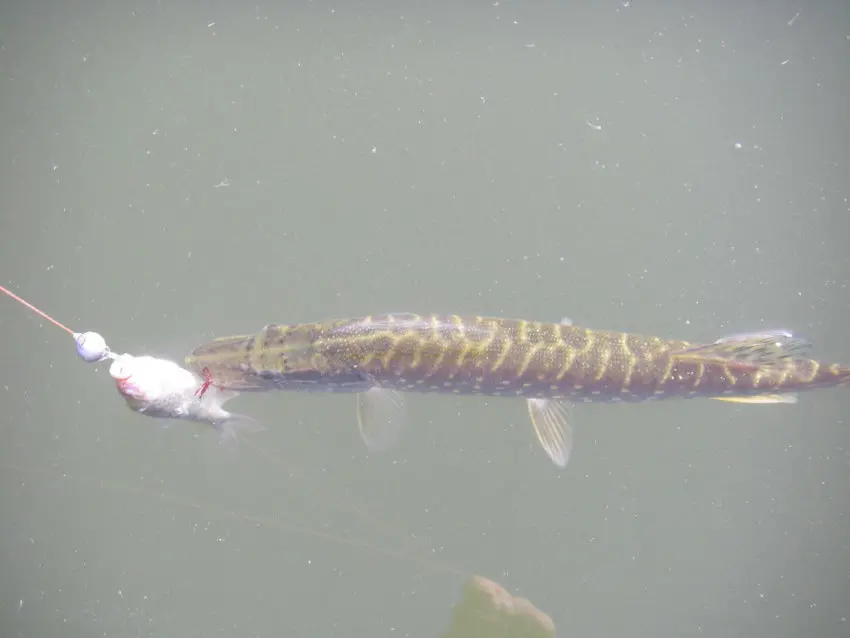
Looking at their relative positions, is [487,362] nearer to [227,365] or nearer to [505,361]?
[505,361]

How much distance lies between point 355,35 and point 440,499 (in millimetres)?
3097

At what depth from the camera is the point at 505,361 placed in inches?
116

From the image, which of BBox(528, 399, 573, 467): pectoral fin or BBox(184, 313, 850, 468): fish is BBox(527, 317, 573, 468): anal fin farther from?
BBox(184, 313, 850, 468): fish

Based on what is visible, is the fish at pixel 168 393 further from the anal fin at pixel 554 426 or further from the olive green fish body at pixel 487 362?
the anal fin at pixel 554 426

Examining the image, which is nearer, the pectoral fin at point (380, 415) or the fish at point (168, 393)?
the fish at point (168, 393)

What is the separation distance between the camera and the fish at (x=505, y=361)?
294cm

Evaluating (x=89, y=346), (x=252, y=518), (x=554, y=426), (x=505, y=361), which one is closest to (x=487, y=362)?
(x=505, y=361)

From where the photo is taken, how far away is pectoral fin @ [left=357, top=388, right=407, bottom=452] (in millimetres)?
3211

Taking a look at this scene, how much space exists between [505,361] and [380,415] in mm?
792

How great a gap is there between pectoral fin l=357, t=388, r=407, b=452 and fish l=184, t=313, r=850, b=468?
10cm

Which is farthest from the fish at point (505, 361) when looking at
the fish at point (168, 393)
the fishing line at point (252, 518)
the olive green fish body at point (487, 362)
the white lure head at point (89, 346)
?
the fishing line at point (252, 518)

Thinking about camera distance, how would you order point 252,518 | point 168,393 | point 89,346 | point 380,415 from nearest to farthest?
point 89,346
point 168,393
point 380,415
point 252,518

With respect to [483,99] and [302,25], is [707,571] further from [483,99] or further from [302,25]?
[302,25]

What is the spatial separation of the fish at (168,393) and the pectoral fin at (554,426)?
164cm
